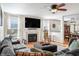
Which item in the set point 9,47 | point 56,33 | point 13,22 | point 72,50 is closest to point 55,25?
point 56,33

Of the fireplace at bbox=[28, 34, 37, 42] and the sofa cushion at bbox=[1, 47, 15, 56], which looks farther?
the fireplace at bbox=[28, 34, 37, 42]

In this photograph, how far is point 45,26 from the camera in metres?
2.82

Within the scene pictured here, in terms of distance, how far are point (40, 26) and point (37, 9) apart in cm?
33

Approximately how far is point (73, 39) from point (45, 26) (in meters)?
0.59

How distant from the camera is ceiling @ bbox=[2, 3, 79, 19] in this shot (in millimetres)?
2730

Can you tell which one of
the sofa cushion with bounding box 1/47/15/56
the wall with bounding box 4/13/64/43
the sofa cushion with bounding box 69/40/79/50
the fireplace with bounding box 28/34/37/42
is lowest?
the sofa cushion with bounding box 1/47/15/56

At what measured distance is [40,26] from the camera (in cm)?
284

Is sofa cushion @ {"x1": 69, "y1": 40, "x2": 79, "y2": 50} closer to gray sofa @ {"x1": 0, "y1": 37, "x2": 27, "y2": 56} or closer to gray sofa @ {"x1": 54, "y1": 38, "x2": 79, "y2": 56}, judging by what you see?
gray sofa @ {"x1": 54, "y1": 38, "x2": 79, "y2": 56}

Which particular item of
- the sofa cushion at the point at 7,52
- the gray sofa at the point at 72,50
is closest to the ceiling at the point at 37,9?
the gray sofa at the point at 72,50

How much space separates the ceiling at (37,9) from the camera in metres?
2.73

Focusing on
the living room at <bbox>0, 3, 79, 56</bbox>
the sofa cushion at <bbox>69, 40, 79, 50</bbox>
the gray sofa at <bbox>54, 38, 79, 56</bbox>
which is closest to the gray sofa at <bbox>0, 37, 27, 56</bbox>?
the living room at <bbox>0, 3, 79, 56</bbox>

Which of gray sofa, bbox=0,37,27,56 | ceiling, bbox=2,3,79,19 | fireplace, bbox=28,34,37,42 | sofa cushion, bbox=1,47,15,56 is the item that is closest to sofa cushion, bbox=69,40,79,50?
ceiling, bbox=2,3,79,19

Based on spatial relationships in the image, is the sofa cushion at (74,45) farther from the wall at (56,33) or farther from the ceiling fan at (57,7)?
the ceiling fan at (57,7)

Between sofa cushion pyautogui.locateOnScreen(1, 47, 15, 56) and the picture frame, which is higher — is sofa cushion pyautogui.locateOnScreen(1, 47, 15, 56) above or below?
below
